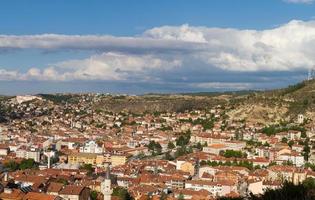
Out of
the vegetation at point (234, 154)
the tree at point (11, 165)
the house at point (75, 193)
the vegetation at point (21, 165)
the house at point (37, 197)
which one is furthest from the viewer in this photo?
the vegetation at point (234, 154)

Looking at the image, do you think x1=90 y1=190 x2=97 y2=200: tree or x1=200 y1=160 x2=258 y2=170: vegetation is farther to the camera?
x1=200 y1=160 x2=258 y2=170: vegetation

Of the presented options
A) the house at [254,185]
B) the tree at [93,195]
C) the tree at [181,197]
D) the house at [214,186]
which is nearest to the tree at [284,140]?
the house at [254,185]

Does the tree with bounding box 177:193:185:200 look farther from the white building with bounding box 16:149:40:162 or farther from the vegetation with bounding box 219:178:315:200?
the white building with bounding box 16:149:40:162

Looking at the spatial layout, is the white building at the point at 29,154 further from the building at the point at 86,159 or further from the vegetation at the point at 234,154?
the vegetation at the point at 234,154

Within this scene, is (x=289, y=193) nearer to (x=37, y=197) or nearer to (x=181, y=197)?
(x=37, y=197)

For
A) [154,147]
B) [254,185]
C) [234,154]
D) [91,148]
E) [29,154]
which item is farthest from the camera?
[154,147]

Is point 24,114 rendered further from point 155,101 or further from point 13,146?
point 13,146

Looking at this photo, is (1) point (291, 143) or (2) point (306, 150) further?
(1) point (291, 143)

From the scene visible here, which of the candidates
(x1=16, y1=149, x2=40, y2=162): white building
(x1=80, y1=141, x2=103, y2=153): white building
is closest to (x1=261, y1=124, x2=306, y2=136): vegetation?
(x1=80, y1=141, x2=103, y2=153): white building

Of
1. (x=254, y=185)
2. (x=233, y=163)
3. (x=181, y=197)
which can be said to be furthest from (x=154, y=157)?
(x=181, y=197)
